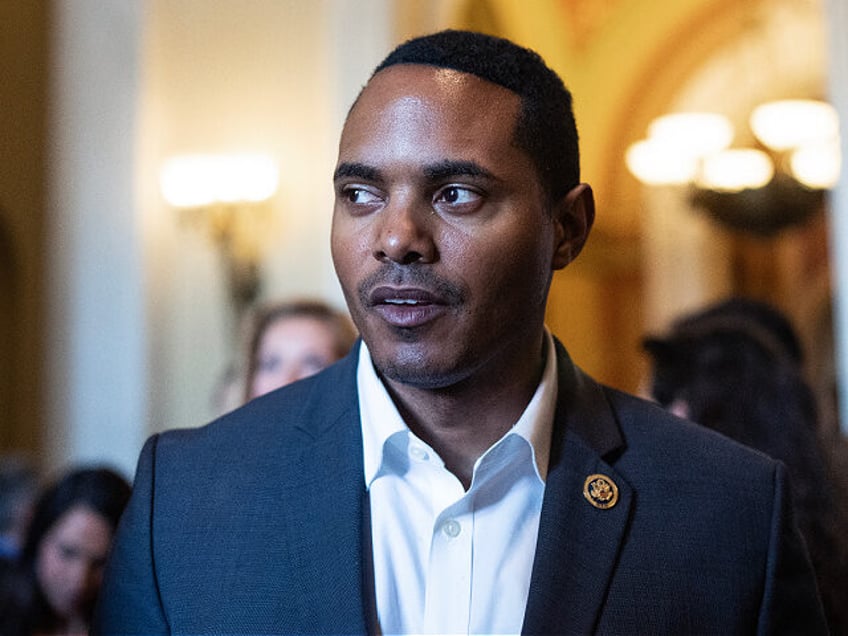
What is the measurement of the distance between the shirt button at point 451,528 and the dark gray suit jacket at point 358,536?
0.40ft

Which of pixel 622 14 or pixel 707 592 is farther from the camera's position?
pixel 622 14

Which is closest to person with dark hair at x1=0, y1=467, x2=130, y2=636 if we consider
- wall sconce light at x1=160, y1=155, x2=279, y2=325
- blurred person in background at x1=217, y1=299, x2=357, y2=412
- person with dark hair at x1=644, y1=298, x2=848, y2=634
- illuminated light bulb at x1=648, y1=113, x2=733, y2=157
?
blurred person in background at x1=217, y1=299, x2=357, y2=412

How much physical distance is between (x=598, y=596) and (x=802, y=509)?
1.10 meters

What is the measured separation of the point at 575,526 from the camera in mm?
1832

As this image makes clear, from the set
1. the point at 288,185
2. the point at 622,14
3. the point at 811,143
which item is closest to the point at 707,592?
the point at 288,185

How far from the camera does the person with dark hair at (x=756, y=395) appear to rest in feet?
8.93

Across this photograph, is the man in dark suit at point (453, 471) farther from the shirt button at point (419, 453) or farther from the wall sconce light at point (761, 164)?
the wall sconce light at point (761, 164)

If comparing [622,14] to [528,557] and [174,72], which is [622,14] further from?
[528,557]

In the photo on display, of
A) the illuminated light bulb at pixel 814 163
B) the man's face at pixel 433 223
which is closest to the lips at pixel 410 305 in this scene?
the man's face at pixel 433 223

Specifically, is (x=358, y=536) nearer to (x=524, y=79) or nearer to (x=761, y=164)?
(x=524, y=79)

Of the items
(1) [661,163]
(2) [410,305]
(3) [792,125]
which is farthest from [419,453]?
(1) [661,163]

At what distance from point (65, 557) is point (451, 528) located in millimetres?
2346

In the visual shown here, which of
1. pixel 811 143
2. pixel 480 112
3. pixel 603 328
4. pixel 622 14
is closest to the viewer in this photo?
pixel 480 112

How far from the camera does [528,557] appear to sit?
1816 mm
